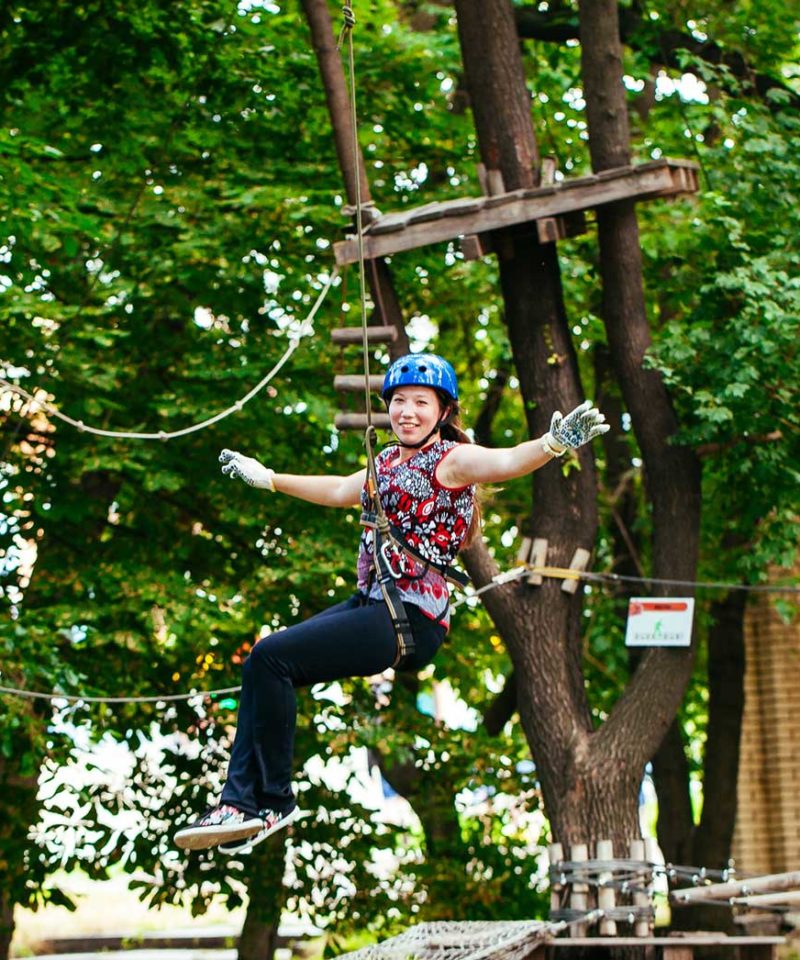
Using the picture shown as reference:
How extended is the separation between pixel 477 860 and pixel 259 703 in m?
6.41

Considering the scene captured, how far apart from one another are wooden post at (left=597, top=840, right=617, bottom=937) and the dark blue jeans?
151 inches

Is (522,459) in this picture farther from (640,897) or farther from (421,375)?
(640,897)

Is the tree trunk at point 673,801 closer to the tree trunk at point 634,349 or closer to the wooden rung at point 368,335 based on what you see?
the tree trunk at point 634,349

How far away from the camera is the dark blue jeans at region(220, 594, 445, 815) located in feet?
13.6

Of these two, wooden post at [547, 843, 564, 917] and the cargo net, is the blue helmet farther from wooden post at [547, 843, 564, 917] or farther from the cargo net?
wooden post at [547, 843, 564, 917]

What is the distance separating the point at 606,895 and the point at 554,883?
0.29m

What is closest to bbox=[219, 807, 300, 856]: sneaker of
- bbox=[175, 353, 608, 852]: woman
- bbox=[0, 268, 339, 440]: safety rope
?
bbox=[175, 353, 608, 852]: woman

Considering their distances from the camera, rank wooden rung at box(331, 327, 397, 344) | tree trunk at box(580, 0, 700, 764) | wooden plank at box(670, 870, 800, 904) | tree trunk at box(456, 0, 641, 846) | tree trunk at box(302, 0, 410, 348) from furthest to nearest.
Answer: tree trunk at box(580, 0, 700, 764) → tree trunk at box(456, 0, 641, 846) → tree trunk at box(302, 0, 410, 348) → wooden rung at box(331, 327, 397, 344) → wooden plank at box(670, 870, 800, 904)

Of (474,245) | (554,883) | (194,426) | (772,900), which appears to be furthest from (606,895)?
(474,245)

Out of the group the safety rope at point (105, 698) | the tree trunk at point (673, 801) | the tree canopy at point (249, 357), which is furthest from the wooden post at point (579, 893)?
the tree trunk at point (673, 801)

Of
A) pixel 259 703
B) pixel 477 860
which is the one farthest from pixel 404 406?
pixel 477 860

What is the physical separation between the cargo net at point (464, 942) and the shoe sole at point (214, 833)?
7.55ft

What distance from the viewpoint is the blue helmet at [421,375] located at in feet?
14.4

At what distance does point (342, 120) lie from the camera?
7.85 metres
